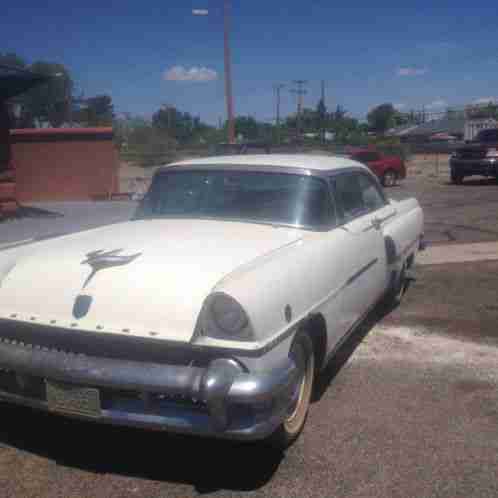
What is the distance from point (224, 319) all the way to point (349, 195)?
7.62 ft

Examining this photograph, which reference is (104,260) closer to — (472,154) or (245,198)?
(245,198)

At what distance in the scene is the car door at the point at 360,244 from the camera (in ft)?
14.1

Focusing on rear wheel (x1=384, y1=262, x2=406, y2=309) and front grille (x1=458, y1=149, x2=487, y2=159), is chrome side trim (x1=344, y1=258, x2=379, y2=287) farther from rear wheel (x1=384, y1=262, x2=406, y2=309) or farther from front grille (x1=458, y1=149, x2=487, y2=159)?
front grille (x1=458, y1=149, x2=487, y2=159)

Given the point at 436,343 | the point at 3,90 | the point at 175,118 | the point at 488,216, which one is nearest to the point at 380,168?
the point at 488,216

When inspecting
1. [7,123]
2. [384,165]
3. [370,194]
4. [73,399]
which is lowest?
[73,399]

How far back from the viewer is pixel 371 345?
5199 millimetres

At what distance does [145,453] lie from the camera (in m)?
3.42

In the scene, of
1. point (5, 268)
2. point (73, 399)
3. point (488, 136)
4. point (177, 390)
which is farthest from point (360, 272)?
point (488, 136)

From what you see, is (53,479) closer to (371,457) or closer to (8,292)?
(8,292)

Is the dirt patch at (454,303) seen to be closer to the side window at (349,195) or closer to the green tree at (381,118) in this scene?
the side window at (349,195)

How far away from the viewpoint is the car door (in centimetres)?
429

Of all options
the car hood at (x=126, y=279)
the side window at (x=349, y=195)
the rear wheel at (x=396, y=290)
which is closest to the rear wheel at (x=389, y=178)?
the rear wheel at (x=396, y=290)

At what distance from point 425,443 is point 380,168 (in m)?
18.5

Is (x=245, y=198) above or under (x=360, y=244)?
above
